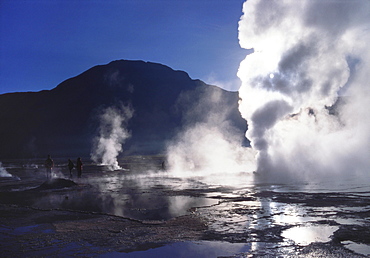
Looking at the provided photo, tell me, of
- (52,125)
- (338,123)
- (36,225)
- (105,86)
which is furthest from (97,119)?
(36,225)

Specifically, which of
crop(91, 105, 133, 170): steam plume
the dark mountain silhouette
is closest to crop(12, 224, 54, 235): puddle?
crop(91, 105, 133, 170): steam plume

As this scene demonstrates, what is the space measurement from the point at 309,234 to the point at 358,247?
1.35 metres

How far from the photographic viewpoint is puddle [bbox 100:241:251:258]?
7.87 meters

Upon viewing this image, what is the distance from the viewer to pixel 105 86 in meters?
197

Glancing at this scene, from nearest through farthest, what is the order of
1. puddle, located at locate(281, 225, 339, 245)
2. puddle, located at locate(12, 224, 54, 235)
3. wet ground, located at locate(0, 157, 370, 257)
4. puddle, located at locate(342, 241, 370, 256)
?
puddle, located at locate(342, 241, 370, 256) → wet ground, located at locate(0, 157, 370, 257) → puddle, located at locate(281, 225, 339, 245) → puddle, located at locate(12, 224, 54, 235)

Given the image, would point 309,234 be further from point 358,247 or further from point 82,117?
point 82,117

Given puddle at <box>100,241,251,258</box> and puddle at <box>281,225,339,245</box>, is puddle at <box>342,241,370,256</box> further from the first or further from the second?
puddle at <box>100,241,251,258</box>

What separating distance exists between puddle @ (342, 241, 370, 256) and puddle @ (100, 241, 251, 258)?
2280 millimetres

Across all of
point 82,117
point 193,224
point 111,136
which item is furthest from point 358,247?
point 82,117

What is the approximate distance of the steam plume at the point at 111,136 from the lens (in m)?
57.3

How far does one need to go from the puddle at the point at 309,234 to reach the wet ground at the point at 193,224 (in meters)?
0.02

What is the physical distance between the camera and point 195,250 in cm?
818

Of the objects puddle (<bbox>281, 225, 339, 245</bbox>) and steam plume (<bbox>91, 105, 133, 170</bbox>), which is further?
steam plume (<bbox>91, 105, 133, 170</bbox>)

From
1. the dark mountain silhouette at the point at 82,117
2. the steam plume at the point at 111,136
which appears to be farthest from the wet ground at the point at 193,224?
the dark mountain silhouette at the point at 82,117
